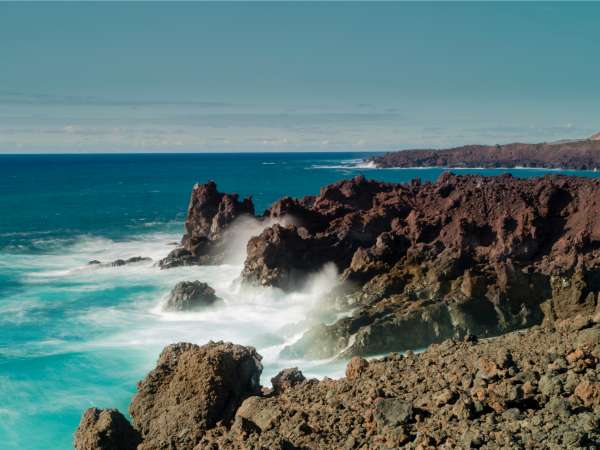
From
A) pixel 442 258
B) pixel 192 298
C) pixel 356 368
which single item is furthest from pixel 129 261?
pixel 356 368

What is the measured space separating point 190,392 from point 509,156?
176 m

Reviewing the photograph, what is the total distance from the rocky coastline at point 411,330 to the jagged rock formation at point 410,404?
0.11 ft

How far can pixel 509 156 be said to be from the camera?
177250 millimetres

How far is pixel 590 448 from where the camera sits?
9.31m

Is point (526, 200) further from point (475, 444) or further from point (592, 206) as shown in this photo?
point (475, 444)

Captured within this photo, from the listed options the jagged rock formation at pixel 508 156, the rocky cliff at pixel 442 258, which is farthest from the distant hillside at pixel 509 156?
the rocky cliff at pixel 442 258

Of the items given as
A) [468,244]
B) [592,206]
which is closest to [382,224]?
[468,244]

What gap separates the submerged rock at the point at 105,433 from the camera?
38.9ft

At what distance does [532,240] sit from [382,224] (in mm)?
8176

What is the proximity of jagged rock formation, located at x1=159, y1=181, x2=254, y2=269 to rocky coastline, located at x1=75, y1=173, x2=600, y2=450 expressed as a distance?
0.10m

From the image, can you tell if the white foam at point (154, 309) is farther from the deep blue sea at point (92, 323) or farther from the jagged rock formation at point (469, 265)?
the jagged rock formation at point (469, 265)

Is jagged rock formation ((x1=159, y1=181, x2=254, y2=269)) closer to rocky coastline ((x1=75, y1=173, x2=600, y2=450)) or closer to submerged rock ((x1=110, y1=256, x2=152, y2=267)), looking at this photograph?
rocky coastline ((x1=75, y1=173, x2=600, y2=450))

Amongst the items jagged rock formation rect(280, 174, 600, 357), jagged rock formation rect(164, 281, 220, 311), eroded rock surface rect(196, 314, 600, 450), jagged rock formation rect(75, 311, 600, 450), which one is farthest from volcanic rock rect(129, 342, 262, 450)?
jagged rock formation rect(164, 281, 220, 311)

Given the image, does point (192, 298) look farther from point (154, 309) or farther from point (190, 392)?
point (190, 392)
